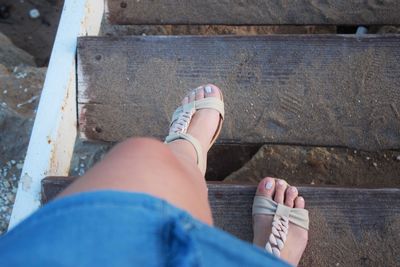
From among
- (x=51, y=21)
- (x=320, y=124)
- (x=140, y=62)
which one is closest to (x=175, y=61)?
(x=140, y=62)

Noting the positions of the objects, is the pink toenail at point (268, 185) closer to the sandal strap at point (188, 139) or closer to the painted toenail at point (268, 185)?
the painted toenail at point (268, 185)

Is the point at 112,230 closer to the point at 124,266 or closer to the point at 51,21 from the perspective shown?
the point at 124,266

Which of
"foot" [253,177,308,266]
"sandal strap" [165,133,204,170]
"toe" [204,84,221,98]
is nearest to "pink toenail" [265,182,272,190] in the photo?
"foot" [253,177,308,266]

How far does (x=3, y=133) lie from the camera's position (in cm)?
183

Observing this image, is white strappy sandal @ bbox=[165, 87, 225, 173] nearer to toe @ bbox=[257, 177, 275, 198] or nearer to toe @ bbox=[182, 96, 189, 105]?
toe @ bbox=[182, 96, 189, 105]

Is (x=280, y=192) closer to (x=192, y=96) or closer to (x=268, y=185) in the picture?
(x=268, y=185)

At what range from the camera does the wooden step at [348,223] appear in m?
1.35

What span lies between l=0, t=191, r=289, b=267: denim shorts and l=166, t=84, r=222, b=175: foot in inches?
28.3

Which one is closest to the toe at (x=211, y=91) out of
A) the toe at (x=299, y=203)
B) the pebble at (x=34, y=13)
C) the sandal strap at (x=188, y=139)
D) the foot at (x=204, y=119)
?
the foot at (x=204, y=119)

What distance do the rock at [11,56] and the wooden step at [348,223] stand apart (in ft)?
4.28

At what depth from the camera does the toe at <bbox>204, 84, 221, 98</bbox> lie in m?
1.54

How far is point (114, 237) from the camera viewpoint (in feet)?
2.39

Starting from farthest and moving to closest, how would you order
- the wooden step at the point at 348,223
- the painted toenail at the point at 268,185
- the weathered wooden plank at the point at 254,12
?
the weathered wooden plank at the point at 254,12
the painted toenail at the point at 268,185
the wooden step at the point at 348,223

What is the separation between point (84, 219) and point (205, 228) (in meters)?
0.19
